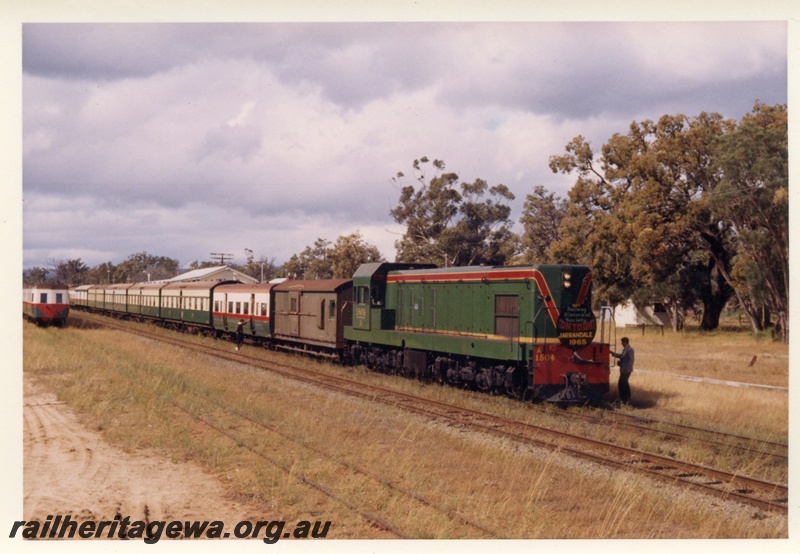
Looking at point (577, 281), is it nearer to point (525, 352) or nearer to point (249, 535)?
point (525, 352)

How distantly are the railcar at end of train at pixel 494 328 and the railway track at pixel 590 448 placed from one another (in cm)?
169

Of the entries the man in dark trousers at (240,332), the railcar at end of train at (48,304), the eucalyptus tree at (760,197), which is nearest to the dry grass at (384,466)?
the man in dark trousers at (240,332)

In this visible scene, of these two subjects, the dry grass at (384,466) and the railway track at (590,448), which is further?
the railway track at (590,448)

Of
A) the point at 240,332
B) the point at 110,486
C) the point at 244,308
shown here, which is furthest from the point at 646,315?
the point at 110,486

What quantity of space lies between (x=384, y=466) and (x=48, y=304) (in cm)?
3208

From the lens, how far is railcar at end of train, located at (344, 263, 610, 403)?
49.6 feet

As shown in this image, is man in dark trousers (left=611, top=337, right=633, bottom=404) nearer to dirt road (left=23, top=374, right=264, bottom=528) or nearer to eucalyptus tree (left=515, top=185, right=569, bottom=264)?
dirt road (left=23, top=374, right=264, bottom=528)

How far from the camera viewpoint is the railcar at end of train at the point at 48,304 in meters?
36.0

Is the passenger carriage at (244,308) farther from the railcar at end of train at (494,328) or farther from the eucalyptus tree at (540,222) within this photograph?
the eucalyptus tree at (540,222)

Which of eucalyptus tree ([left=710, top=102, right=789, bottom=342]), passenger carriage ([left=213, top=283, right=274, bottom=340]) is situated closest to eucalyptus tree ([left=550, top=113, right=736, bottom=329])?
eucalyptus tree ([left=710, top=102, right=789, bottom=342])

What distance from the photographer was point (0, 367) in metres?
9.25

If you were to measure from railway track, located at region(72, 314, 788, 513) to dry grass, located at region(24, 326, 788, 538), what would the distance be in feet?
1.25

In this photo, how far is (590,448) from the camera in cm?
1178

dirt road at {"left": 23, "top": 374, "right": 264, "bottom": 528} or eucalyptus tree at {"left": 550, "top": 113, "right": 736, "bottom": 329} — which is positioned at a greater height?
eucalyptus tree at {"left": 550, "top": 113, "right": 736, "bottom": 329}
